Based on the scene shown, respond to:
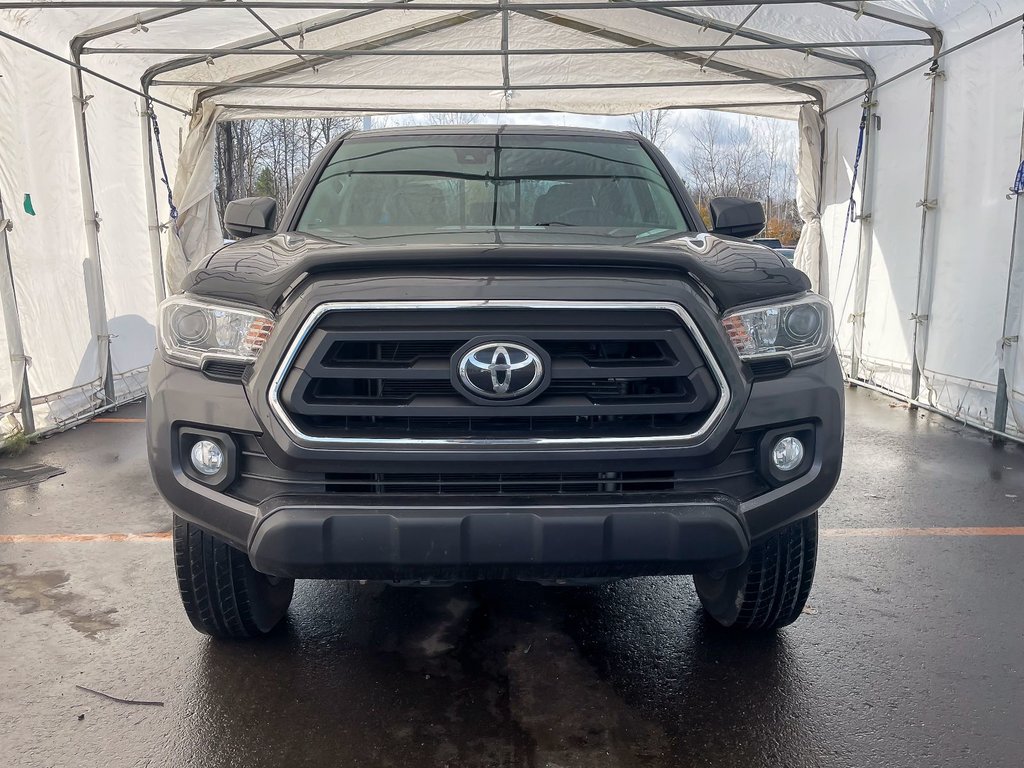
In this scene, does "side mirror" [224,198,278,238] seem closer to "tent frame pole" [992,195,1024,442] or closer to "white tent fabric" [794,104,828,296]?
"tent frame pole" [992,195,1024,442]

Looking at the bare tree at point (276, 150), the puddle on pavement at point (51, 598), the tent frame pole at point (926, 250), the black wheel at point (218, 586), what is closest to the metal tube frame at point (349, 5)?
the tent frame pole at point (926, 250)

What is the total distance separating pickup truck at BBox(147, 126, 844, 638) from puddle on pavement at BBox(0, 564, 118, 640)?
47.5 inches

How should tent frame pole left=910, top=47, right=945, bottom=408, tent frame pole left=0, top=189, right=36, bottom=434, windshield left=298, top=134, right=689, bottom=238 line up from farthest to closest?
tent frame pole left=910, top=47, right=945, bottom=408, tent frame pole left=0, top=189, right=36, bottom=434, windshield left=298, top=134, right=689, bottom=238

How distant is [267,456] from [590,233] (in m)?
1.42

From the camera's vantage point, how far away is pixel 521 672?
2.77 m

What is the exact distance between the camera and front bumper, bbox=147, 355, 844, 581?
2.13 metres

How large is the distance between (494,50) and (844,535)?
19.6ft

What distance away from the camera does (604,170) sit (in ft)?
12.2

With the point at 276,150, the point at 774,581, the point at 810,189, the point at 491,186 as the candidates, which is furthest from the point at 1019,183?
the point at 276,150

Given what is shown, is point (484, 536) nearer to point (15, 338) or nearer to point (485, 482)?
point (485, 482)

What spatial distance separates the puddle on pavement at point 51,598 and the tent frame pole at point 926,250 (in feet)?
22.6

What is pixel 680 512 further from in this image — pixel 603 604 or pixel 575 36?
pixel 575 36

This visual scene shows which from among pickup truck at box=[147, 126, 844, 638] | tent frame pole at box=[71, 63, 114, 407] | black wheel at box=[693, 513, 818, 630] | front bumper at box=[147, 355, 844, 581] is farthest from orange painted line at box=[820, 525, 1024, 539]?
tent frame pole at box=[71, 63, 114, 407]

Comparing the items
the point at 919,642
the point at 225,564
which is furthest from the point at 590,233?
the point at 919,642
